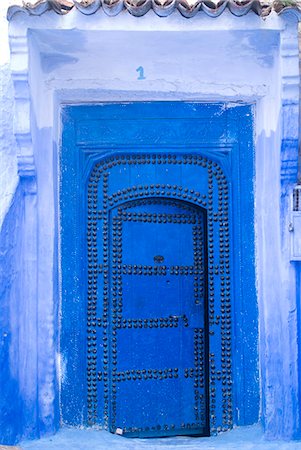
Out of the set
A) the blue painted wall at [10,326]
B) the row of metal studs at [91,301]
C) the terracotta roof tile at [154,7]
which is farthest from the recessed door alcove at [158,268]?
the terracotta roof tile at [154,7]

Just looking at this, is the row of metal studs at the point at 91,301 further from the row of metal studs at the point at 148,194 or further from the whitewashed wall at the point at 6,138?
the whitewashed wall at the point at 6,138

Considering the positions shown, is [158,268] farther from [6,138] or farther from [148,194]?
[6,138]

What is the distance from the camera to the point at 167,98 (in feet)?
14.7

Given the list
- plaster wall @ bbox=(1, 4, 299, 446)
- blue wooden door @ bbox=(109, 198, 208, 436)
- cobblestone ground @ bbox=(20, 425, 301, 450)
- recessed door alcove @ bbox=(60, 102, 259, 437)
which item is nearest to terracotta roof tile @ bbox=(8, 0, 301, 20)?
plaster wall @ bbox=(1, 4, 299, 446)

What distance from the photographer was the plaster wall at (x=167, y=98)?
3.87 meters

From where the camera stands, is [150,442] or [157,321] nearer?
[150,442]

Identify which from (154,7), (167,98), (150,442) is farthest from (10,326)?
(154,7)

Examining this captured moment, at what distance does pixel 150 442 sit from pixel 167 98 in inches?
85.9

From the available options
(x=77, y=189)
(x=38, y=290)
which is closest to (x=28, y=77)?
(x=77, y=189)

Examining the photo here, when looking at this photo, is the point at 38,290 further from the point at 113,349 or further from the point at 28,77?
the point at 28,77

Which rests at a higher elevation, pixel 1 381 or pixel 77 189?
pixel 77 189

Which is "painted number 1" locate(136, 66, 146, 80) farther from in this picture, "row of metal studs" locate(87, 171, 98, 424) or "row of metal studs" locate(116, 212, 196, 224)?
"row of metal studs" locate(116, 212, 196, 224)

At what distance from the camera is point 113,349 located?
4398 mm

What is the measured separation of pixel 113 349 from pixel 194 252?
2.69 ft
